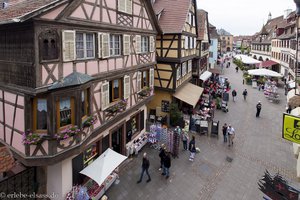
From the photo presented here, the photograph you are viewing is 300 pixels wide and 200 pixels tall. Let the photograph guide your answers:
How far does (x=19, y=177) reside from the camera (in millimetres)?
9188

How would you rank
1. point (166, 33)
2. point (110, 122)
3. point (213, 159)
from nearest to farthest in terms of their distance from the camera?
point (110, 122) < point (213, 159) < point (166, 33)

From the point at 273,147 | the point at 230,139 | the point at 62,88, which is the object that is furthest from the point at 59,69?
the point at 273,147

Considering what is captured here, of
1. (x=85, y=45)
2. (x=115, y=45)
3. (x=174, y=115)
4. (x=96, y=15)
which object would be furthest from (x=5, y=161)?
(x=174, y=115)

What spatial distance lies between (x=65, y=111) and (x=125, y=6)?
688 cm

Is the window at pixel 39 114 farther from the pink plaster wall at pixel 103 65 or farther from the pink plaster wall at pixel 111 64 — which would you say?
the pink plaster wall at pixel 111 64

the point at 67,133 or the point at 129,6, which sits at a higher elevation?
the point at 129,6

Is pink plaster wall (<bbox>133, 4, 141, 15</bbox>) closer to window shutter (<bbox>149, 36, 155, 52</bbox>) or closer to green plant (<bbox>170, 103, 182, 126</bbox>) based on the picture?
window shutter (<bbox>149, 36, 155, 52</bbox>)

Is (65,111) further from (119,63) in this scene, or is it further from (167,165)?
(167,165)

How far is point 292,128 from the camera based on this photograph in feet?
25.3

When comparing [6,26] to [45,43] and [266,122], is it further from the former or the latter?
[266,122]

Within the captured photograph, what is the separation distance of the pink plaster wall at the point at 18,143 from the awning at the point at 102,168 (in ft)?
8.95

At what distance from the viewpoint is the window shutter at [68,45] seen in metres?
8.63

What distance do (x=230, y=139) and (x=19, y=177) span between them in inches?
518

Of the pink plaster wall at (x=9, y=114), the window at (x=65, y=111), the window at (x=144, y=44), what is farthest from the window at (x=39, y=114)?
the window at (x=144, y=44)
